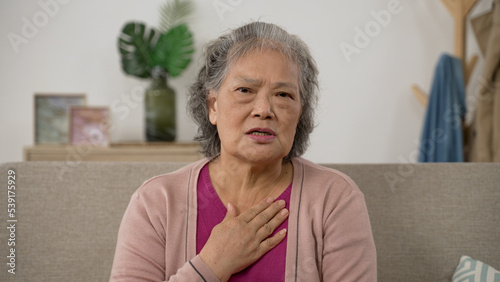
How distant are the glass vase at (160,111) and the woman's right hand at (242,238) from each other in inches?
79.8

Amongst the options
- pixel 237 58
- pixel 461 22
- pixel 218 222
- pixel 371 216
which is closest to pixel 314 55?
pixel 461 22

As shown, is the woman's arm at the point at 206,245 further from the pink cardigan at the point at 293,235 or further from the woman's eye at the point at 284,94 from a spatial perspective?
the woman's eye at the point at 284,94

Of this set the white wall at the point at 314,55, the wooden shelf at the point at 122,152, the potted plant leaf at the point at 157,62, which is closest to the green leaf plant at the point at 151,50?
the potted plant leaf at the point at 157,62

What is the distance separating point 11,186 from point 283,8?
240 centimetres

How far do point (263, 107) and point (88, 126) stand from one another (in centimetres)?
226

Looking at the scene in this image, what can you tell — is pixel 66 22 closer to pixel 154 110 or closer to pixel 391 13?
pixel 154 110

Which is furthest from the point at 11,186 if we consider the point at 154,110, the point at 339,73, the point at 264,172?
the point at 339,73

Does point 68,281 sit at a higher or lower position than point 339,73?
lower

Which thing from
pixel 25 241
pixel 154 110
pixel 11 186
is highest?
pixel 154 110

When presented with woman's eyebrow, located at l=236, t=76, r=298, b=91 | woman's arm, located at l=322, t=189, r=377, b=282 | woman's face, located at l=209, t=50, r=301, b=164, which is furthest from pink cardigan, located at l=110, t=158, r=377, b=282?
woman's eyebrow, located at l=236, t=76, r=298, b=91

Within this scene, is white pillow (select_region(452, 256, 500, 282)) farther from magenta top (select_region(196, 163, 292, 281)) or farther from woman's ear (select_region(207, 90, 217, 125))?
woman's ear (select_region(207, 90, 217, 125))

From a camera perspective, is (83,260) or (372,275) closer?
(372,275)

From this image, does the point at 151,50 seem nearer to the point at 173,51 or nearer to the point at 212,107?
the point at 173,51

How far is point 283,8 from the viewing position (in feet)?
11.2
